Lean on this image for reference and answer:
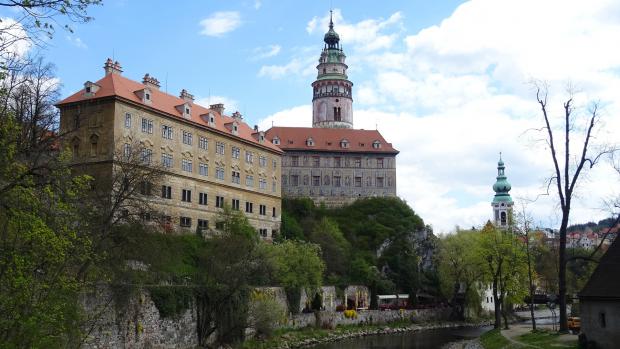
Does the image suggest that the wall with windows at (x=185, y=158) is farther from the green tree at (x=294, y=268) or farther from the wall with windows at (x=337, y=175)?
the wall with windows at (x=337, y=175)

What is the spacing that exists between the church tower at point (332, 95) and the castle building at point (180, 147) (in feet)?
89.5

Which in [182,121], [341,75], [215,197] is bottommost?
[215,197]

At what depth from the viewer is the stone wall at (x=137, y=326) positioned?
2548 cm

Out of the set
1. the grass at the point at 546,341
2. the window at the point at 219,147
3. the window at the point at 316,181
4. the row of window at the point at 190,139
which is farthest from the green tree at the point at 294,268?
the window at the point at 316,181

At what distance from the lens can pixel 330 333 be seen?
147ft

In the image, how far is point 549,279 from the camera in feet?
259

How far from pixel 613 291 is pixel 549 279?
60.2 meters

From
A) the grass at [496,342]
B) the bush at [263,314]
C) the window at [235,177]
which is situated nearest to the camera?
the grass at [496,342]

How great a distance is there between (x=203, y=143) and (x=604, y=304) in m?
34.1

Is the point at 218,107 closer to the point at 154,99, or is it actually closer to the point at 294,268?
the point at 154,99

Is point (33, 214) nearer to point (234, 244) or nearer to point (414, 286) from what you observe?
point (234, 244)

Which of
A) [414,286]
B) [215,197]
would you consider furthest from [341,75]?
[215,197]

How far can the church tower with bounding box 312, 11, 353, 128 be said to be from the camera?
86188 mm

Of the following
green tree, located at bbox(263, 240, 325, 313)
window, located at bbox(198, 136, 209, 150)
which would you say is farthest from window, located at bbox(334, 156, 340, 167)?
green tree, located at bbox(263, 240, 325, 313)
